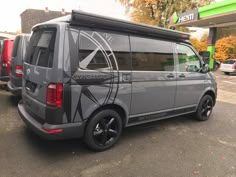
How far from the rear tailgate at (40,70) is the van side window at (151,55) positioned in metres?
1.39

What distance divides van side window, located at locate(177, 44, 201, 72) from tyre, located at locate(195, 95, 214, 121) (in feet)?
2.96

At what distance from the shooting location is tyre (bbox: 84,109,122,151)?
11.4 feet

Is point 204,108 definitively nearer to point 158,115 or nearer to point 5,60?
point 158,115

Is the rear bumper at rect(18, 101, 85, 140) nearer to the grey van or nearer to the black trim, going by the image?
the grey van

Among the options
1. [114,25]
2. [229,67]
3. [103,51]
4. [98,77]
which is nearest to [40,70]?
[98,77]

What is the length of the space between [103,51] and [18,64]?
3.29m

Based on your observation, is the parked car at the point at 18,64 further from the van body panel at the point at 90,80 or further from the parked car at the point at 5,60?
the van body panel at the point at 90,80

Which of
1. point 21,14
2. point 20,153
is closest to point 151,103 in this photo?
point 20,153

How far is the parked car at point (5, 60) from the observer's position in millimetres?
6801

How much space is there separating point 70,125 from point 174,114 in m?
2.49

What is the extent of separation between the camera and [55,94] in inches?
119

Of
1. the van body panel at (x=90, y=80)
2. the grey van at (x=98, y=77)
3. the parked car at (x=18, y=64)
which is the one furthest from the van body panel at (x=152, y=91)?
the parked car at (x=18, y=64)

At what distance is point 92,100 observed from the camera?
333cm

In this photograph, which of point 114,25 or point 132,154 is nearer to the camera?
point 114,25
